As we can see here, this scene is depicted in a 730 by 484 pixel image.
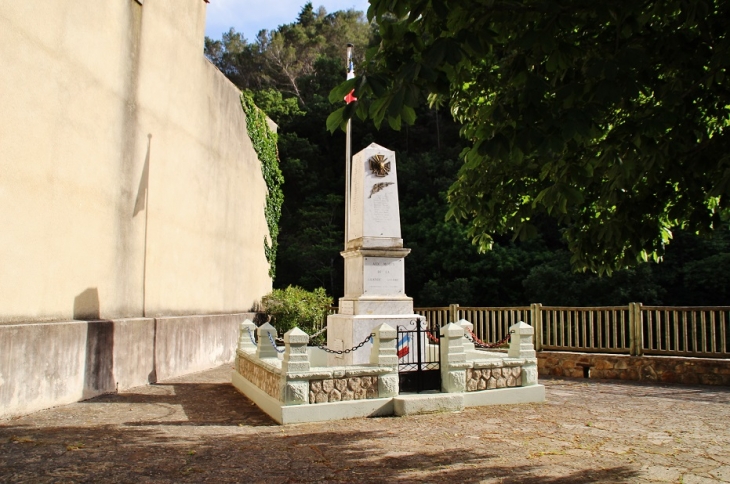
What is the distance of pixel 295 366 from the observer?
804cm

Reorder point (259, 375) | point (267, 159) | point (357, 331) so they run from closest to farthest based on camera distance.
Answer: point (259, 375) → point (357, 331) → point (267, 159)

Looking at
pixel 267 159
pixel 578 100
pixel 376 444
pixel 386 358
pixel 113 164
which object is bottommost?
pixel 376 444

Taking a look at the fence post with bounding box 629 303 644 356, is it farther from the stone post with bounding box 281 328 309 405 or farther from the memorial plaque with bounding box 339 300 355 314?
the stone post with bounding box 281 328 309 405

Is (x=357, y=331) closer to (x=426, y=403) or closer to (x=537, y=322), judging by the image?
(x=426, y=403)

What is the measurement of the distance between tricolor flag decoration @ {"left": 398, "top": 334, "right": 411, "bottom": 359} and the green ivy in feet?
35.7

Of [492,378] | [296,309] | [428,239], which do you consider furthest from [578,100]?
[428,239]

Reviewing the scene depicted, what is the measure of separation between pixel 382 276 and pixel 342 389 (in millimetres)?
3280

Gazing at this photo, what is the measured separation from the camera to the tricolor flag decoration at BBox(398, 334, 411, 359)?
34.8 ft

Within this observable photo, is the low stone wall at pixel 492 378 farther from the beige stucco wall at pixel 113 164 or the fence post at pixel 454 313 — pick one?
the beige stucco wall at pixel 113 164

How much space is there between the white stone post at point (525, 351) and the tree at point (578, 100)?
12.3ft

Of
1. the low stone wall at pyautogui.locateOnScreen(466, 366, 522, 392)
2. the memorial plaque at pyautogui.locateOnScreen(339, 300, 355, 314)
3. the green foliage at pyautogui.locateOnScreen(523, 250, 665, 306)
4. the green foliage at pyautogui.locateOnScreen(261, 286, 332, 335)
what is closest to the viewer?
the low stone wall at pyautogui.locateOnScreen(466, 366, 522, 392)

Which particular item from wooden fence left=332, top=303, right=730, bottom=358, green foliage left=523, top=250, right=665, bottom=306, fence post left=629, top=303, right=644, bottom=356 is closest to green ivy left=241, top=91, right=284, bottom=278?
wooden fence left=332, top=303, right=730, bottom=358

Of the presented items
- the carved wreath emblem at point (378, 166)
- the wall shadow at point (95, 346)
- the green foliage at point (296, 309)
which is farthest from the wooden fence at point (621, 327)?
the wall shadow at point (95, 346)

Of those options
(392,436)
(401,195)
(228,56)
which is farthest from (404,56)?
(228,56)
